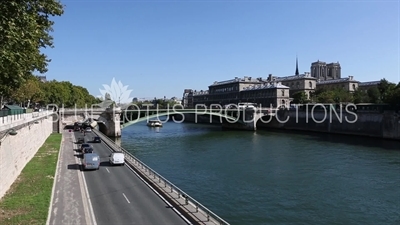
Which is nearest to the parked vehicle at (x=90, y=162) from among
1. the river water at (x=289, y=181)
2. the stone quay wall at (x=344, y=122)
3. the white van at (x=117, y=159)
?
the white van at (x=117, y=159)

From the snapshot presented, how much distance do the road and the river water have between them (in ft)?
15.2

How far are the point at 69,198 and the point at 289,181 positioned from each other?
2004cm

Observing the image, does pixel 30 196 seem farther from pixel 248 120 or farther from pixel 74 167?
pixel 248 120

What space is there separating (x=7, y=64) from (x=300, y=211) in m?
20.3

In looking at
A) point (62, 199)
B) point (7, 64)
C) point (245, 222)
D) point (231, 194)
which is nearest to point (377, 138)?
point (231, 194)

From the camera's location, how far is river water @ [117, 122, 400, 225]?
24.4 metres

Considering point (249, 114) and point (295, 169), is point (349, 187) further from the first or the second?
point (249, 114)

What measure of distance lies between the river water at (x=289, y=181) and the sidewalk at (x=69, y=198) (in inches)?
341

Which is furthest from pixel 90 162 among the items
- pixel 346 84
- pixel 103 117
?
pixel 346 84

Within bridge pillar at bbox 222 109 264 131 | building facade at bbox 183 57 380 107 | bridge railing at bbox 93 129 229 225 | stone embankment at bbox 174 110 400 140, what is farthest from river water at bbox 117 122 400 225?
building facade at bbox 183 57 380 107

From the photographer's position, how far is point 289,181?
3378 centimetres

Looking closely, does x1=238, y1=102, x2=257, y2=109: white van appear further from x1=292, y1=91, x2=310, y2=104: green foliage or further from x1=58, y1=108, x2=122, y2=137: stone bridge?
x1=58, y1=108, x2=122, y2=137: stone bridge

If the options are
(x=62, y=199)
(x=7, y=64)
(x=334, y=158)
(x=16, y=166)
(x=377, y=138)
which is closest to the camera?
(x=7, y=64)

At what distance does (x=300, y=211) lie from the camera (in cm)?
2489
